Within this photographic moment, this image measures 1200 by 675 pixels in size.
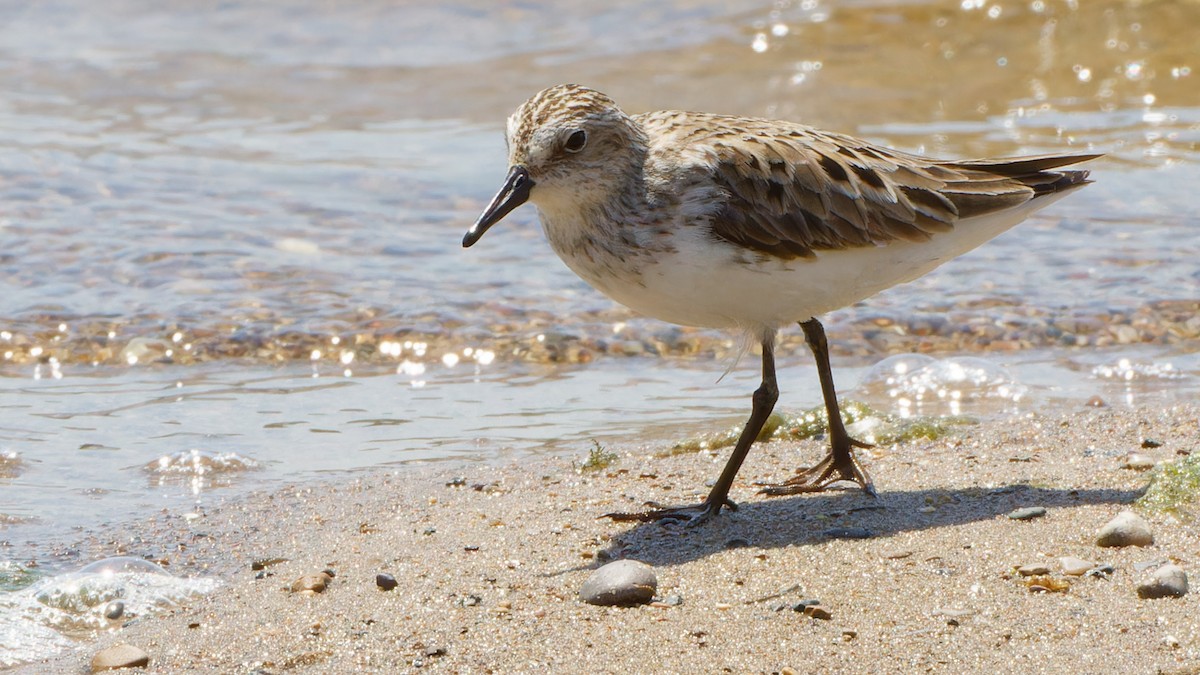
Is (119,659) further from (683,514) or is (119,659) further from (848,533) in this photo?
(848,533)

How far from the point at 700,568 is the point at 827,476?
43.6 inches

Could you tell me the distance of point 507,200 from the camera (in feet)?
17.5

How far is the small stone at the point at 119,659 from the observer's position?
421cm

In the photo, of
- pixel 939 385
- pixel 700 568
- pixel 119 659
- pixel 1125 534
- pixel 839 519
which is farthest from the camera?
pixel 939 385

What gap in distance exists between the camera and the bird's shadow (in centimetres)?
505

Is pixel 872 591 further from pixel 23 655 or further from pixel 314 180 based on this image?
pixel 314 180

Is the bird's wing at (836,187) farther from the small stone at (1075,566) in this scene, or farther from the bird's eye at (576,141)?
the small stone at (1075,566)

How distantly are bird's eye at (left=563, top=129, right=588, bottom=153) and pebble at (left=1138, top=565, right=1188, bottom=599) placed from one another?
2.57 meters

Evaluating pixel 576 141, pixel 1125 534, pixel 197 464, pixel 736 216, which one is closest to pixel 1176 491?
pixel 1125 534

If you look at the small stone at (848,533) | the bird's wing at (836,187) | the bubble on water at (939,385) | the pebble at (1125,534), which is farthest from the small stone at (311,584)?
the bubble on water at (939,385)

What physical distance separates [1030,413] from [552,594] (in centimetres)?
325

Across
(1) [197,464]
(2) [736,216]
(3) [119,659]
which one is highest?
(2) [736,216]

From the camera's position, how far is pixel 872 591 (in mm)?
4492

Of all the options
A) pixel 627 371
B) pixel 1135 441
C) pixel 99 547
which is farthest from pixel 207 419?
pixel 1135 441
